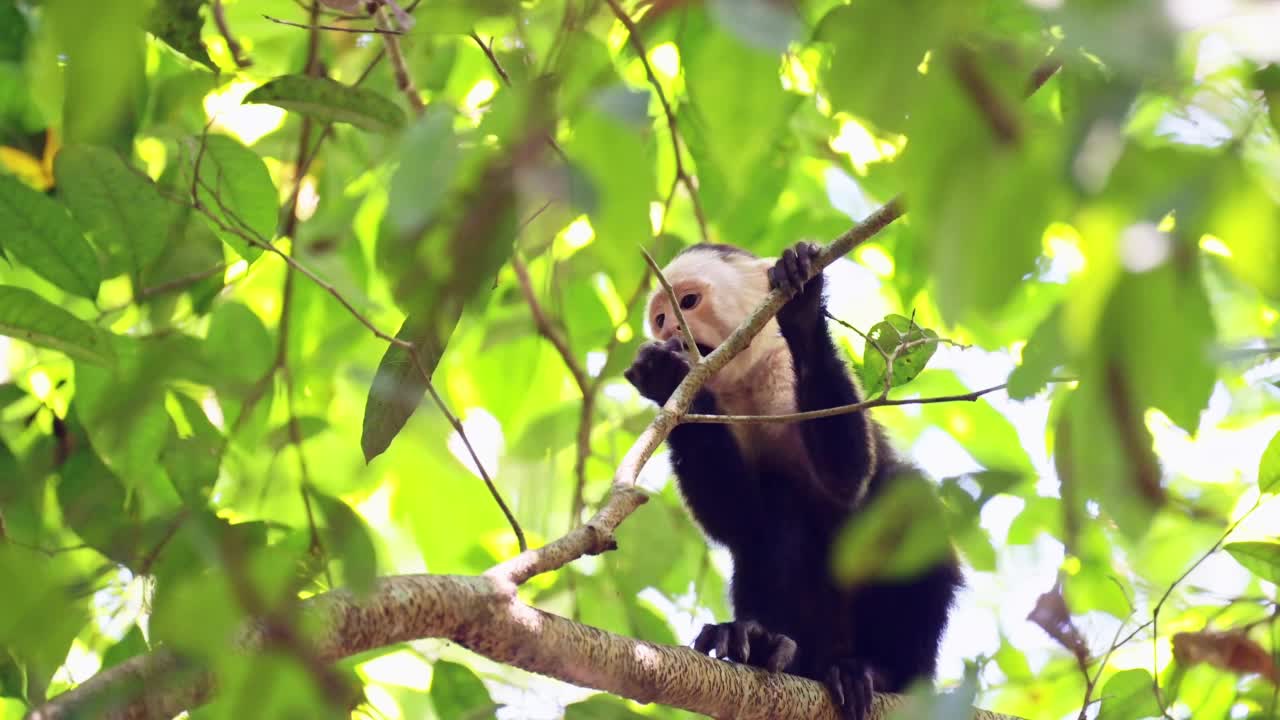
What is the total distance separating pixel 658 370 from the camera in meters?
3.61

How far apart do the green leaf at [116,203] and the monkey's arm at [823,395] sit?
5.31 feet

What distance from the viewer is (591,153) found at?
0.96 metres

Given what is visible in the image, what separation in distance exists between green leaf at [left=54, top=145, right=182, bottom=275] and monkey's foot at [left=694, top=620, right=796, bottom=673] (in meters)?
1.94

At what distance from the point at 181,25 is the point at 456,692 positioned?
1725 millimetres

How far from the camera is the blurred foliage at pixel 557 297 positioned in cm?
92

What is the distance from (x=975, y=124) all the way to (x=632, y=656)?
162 centimetres

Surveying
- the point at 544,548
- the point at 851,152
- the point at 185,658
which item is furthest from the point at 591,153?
the point at 851,152

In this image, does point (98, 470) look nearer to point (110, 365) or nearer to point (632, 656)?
point (110, 365)

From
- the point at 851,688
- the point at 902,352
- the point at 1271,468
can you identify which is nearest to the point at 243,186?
the point at 902,352

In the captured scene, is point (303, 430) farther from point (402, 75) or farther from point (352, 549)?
point (352, 549)

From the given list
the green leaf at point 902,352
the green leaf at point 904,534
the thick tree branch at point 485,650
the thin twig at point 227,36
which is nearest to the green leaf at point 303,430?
the thin twig at point 227,36

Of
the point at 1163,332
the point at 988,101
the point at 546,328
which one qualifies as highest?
the point at 988,101

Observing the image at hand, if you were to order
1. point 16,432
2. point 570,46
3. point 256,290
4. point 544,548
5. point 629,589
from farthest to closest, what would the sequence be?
1. point 256,290
2. point 629,589
3. point 16,432
4. point 544,548
5. point 570,46

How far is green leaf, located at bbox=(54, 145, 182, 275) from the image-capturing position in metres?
2.61
